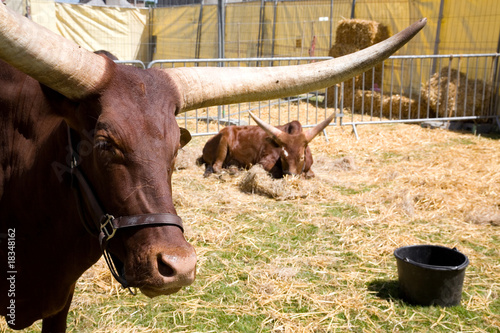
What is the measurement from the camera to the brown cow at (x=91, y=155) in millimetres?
1728

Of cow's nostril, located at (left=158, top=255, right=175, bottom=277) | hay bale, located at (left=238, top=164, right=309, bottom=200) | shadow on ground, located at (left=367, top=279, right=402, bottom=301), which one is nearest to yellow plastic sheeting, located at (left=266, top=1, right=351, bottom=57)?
hay bale, located at (left=238, top=164, right=309, bottom=200)

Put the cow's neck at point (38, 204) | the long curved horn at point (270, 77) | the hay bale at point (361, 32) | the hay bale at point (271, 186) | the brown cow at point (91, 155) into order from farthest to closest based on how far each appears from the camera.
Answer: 1. the hay bale at point (361, 32)
2. the hay bale at point (271, 186)
3. the long curved horn at point (270, 77)
4. the cow's neck at point (38, 204)
5. the brown cow at point (91, 155)

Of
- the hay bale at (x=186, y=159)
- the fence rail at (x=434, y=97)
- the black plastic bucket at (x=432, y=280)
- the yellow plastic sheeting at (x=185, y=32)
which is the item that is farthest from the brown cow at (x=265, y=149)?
the yellow plastic sheeting at (x=185, y=32)

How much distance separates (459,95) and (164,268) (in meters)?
11.0

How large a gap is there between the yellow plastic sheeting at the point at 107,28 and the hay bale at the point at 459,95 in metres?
14.3

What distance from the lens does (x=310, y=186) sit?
6582 millimetres

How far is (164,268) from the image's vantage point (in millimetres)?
1682

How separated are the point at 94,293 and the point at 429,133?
27.9ft

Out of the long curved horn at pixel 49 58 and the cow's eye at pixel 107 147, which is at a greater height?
the long curved horn at pixel 49 58

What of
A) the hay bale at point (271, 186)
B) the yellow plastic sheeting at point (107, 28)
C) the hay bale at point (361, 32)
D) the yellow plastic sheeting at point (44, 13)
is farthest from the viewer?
the yellow plastic sheeting at point (107, 28)

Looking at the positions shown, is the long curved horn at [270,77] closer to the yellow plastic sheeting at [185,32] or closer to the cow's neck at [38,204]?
the cow's neck at [38,204]

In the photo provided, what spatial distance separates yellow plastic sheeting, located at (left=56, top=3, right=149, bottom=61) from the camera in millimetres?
19547

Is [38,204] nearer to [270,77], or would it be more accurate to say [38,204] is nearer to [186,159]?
[270,77]

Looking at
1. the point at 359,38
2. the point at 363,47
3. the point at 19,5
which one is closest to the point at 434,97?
the point at 363,47
